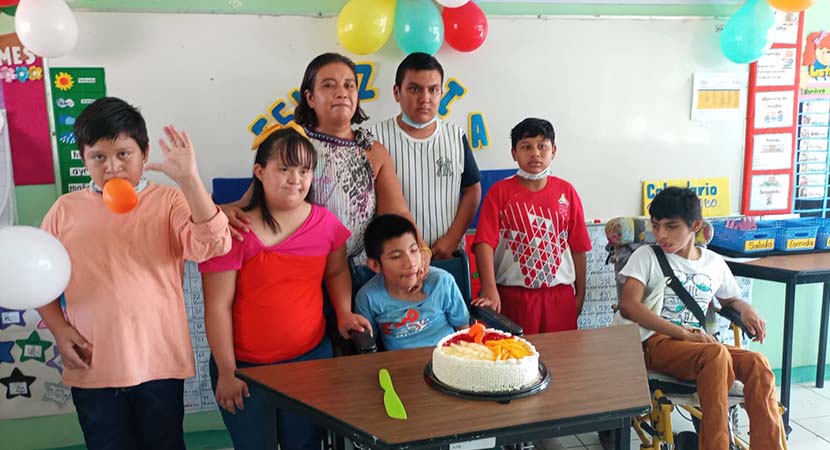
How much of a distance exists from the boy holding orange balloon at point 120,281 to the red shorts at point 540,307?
1.28 metres

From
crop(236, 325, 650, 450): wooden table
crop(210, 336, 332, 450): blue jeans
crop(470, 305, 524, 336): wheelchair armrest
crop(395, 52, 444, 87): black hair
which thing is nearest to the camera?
crop(236, 325, 650, 450): wooden table

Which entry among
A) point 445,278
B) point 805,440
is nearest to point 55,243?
point 445,278

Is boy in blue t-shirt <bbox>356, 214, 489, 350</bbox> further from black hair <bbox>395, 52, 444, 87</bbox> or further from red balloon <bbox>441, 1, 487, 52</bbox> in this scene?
red balloon <bbox>441, 1, 487, 52</bbox>

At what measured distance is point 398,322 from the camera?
2121 mm

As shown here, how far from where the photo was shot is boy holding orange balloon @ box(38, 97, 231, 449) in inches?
68.3

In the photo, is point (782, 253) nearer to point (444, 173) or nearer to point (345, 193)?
point (444, 173)

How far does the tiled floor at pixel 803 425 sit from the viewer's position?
2.85m

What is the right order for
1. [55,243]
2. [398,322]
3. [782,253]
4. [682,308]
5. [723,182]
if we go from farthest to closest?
[723,182] → [782,253] → [682,308] → [398,322] → [55,243]

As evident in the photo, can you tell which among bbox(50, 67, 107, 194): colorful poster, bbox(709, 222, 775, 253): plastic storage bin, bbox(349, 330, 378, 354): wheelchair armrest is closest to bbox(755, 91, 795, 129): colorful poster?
bbox(709, 222, 775, 253): plastic storage bin

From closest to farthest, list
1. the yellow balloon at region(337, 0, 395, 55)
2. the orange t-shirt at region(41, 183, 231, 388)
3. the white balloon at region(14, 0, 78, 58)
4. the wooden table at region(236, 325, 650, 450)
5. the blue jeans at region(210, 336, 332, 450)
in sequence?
the wooden table at region(236, 325, 650, 450), the orange t-shirt at region(41, 183, 231, 388), the blue jeans at region(210, 336, 332, 450), the white balloon at region(14, 0, 78, 58), the yellow balloon at region(337, 0, 395, 55)

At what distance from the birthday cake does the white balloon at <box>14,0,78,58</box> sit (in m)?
1.90

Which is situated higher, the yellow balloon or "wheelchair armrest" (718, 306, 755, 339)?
the yellow balloon

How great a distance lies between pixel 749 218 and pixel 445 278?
214 cm

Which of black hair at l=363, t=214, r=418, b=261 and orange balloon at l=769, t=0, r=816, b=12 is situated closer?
black hair at l=363, t=214, r=418, b=261
